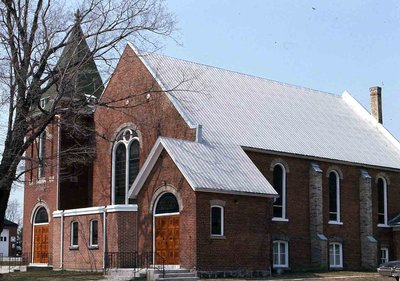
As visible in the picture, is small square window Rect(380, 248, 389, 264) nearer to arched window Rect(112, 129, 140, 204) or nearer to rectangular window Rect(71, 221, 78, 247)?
arched window Rect(112, 129, 140, 204)

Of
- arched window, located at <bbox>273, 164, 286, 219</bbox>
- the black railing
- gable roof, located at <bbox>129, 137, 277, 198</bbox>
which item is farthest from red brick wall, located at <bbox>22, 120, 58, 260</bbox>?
arched window, located at <bbox>273, 164, 286, 219</bbox>

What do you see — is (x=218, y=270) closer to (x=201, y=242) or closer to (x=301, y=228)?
(x=201, y=242)

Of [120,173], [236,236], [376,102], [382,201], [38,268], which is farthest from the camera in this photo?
[376,102]

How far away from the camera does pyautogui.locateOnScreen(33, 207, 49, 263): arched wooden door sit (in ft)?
130

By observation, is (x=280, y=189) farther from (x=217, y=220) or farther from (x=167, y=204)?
(x=167, y=204)

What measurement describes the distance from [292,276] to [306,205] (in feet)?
23.3

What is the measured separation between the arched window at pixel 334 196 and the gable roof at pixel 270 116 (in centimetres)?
119

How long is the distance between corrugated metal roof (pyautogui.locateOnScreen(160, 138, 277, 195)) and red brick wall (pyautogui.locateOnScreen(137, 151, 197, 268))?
20.1 inches

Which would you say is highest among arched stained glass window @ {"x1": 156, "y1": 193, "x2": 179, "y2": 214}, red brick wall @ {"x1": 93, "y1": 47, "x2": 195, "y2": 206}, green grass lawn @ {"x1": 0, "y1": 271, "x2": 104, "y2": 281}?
red brick wall @ {"x1": 93, "y1": 47, "x2": 195, "y2": 206}

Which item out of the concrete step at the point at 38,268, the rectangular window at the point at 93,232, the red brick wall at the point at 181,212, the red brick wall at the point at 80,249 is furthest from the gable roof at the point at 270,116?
the concrete step at the point at 38,268

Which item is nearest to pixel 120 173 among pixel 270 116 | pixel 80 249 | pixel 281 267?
pixel 80 249

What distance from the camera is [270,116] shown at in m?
39.3

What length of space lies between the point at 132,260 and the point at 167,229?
8.37ft

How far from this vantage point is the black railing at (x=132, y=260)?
31062 millimetres
